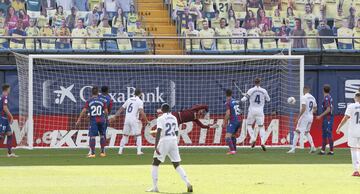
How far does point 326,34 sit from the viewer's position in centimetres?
3400

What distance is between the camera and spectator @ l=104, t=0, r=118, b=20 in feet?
109

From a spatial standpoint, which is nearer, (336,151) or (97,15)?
(336,151)

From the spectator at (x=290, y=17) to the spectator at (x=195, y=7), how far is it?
11.0ft

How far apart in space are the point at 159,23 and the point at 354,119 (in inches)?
592

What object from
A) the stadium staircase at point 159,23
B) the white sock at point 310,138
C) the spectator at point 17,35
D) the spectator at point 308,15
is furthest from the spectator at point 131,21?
the white sock at point 310,138

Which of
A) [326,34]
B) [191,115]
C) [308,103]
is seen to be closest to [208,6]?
[326,34]

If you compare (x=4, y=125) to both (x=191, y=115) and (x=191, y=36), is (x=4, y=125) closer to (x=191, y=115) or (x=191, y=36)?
(x=191, y=115)

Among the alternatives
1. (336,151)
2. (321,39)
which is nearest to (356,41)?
(321,39)

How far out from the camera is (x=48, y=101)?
28.8 metres
